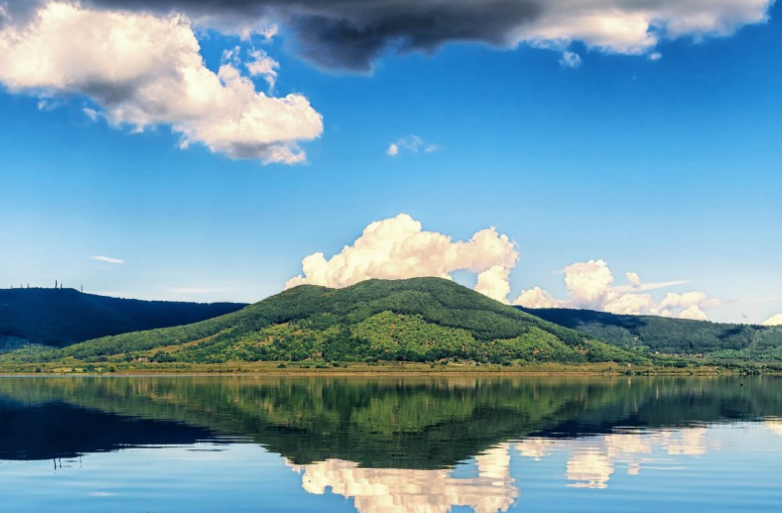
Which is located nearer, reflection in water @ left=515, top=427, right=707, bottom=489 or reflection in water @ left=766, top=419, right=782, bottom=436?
reflection in water @ left=515, top=427, right=707, bottom=489

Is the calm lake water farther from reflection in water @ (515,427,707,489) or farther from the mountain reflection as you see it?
the mountain reflection

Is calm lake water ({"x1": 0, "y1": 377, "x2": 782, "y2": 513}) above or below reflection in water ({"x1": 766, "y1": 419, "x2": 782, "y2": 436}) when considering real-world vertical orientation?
below

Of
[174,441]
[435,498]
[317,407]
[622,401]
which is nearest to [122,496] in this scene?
[435,498]

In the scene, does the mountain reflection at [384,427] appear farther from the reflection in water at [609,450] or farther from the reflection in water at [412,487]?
the reflection in water at [412,487]

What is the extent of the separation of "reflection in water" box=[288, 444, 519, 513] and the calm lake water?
15cm

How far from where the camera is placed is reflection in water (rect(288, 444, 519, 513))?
54.1 meters

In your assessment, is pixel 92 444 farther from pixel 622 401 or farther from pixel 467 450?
pixel 622 401

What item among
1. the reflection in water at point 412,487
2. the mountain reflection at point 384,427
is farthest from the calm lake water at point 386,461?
the mountain reflection at point 384,427

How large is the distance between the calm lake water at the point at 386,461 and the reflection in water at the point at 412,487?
0.15 m

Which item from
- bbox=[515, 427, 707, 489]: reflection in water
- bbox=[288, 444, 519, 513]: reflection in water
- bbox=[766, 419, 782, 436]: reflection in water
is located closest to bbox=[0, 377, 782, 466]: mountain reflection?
bbox=[515, 427, 707, 489]: reflection in water

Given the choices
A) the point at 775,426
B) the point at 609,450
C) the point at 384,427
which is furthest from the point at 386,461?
the point at 775,426

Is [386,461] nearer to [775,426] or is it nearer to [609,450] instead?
[609,450]

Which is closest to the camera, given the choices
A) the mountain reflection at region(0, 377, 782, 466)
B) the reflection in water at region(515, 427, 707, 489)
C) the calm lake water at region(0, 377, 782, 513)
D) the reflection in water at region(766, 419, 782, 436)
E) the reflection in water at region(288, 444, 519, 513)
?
the reflection in water at region(288, 444, 519, 513)

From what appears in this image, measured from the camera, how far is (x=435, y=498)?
55.9 meters
